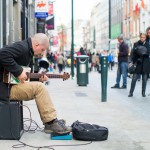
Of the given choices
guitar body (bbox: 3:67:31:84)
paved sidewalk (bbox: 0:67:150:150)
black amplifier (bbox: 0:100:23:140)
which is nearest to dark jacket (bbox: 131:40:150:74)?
paved sidewalk (bbox: 0:67:150:150)

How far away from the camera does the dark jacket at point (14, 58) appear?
644cm

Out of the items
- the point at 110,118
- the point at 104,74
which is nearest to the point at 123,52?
the point at 104,74

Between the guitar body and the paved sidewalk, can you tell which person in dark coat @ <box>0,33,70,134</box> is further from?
the paved sidewalk

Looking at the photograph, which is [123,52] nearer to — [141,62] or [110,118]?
[141,62]

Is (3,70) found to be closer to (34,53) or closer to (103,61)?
(34,53)

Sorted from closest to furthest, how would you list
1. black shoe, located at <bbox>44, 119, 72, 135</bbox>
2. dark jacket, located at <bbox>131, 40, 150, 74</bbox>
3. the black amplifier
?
the black amplifier < black shoe, located at <bbox>44, 119, 72, 135</bbox> < dark jacket, located at <bbox>131, 40, 150, 74</bbox>

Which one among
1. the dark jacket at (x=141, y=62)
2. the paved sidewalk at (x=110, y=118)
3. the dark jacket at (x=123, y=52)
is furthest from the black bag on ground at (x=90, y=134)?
the dark jacket at (x=123, y=52)

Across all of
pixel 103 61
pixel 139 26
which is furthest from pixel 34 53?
pixel 139 26

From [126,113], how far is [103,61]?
2264 mm

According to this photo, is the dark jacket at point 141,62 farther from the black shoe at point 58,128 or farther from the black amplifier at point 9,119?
the black amplifier at point 9,119

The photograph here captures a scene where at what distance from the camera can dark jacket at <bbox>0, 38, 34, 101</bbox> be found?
6.44 m

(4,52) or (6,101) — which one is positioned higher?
(4,52)

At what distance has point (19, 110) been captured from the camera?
266 inches

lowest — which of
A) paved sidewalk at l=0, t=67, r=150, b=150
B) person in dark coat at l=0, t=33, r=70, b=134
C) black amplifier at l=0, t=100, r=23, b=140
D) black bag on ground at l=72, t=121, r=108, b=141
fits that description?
paved sidewalk at l=0, t=67, r=150, b=150
